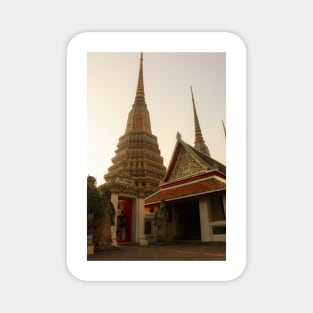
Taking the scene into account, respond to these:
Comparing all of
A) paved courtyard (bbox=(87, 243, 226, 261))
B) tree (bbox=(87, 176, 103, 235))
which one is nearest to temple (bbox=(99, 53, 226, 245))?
tree (bbox=(87, 176, 103, 235))

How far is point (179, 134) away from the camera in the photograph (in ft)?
28.3

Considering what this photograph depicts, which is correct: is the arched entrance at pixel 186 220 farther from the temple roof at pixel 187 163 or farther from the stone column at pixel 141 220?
the stone column at pixel 141 220

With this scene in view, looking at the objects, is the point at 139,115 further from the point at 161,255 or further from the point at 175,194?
the point at 161,255

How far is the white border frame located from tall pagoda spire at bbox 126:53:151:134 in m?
8.67

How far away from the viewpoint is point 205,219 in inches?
267

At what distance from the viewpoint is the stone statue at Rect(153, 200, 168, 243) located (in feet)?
25.3

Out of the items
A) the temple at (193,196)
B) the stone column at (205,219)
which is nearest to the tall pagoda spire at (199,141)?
the temple at (193,196)

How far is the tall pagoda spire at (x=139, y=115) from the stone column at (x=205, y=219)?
5.36 m

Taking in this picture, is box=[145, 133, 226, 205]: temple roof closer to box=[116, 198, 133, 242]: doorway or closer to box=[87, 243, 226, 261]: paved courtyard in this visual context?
box=[116, 198, 133, 242]: doorway
